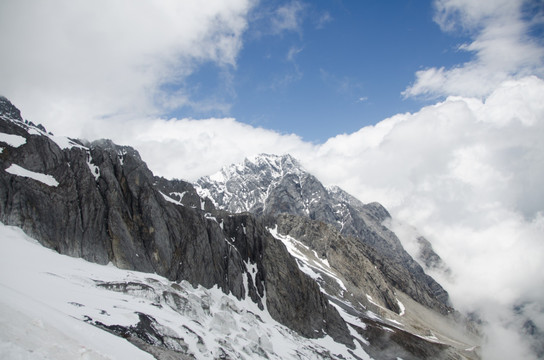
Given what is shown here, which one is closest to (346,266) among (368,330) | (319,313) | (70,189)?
(368,330)

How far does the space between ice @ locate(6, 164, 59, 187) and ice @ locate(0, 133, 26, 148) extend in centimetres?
579

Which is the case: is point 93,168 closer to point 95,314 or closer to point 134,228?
point 134,228

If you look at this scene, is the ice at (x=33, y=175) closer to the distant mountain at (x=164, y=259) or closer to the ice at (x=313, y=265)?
the distant mountain at (x=164, y=259)

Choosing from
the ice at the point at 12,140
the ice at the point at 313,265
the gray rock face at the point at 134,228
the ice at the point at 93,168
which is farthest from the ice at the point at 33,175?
the ice at the point at 313,265

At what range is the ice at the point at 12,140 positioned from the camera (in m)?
65.4

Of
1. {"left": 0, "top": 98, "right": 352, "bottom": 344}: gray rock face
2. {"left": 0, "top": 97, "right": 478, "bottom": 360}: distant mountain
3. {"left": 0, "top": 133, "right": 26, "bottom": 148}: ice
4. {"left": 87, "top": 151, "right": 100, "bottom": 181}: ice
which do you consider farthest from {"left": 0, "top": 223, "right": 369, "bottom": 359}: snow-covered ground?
{"left": 87, "top": 151, "right": 100, "bottom": 181}: ice

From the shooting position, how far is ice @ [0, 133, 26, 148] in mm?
65438

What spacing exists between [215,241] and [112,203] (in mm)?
31379

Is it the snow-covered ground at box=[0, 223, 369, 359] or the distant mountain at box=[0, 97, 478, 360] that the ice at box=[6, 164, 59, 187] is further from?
the snow-covered ground at box=[0, 223, 369, 359]

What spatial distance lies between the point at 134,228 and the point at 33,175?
2302cm

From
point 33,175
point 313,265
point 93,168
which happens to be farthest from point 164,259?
point 313,265

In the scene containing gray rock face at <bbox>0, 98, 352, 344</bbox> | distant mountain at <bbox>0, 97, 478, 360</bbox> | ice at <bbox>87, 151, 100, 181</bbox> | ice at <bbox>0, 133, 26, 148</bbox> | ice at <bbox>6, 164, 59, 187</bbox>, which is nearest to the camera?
distant mountain at <bbox>0, 97, 478, 360</bbox>

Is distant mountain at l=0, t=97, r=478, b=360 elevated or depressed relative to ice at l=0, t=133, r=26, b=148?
depressed

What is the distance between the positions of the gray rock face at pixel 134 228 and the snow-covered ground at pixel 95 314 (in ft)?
18.0
